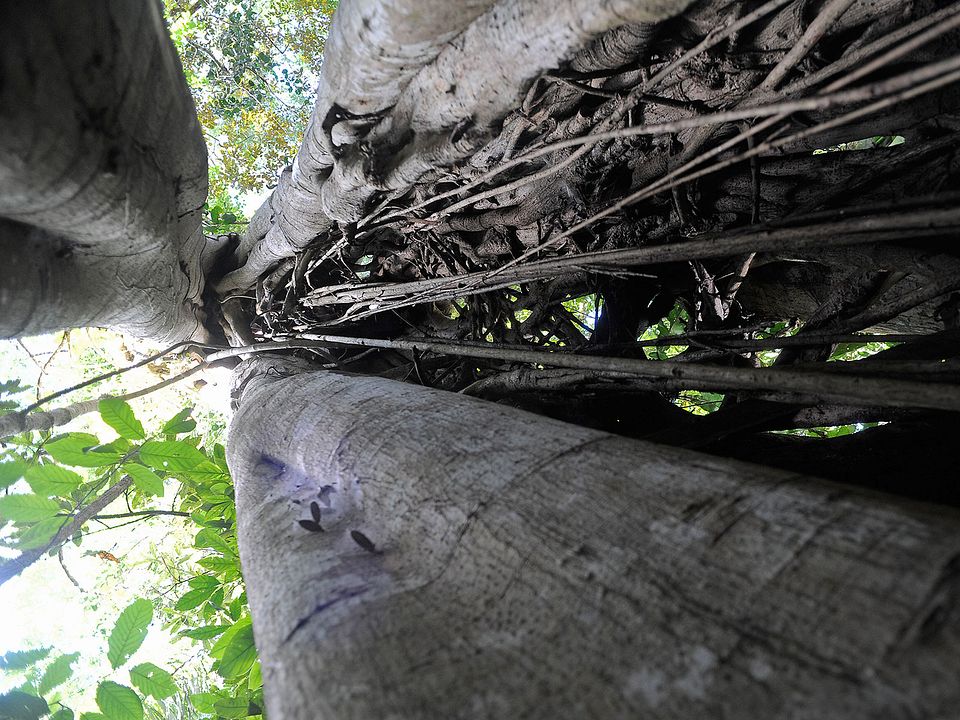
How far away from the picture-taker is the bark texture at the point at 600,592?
0.39m

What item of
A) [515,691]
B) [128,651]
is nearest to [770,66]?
[515,691]

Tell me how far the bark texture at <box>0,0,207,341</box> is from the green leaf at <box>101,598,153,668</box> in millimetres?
813

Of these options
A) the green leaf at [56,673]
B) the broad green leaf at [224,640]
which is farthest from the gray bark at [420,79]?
the green leaf at [56,673]

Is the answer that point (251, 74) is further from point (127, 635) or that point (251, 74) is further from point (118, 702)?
point (118, 702)

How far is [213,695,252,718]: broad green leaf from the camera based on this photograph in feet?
6.41

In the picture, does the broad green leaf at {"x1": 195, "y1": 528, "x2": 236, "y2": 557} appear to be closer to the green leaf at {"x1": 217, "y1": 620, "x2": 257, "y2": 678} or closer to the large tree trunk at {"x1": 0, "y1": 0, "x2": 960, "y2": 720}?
the green leaf at {"x1": 217, "y1": 620, "x2": 257, "y2": 678}

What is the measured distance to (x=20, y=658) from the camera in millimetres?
1519

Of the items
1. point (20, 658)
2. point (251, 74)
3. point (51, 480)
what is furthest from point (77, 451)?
point (251, 74)

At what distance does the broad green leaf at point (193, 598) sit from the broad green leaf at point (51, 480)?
73 cm

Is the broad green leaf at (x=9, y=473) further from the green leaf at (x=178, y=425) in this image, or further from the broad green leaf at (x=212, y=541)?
the broad green leaf at (x=212, y=541)

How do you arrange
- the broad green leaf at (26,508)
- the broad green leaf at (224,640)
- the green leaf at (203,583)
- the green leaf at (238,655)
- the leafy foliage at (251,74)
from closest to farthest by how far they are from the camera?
the broad green leaf at (26,508)
the green leaf at (238,655)
the broad green leaf at (224,640)
the green leaf at (203,583)
the leafy foliage at (251,74)

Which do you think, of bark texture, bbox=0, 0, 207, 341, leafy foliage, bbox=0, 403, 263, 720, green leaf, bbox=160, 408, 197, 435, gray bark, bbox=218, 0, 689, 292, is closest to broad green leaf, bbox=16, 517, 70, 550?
leafy foliage, bbox=0, 403, 263, 720

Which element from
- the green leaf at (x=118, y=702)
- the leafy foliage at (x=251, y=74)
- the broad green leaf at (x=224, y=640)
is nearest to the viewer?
the green leaf at (x=118, y=702)

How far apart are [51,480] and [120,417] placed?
0.21 metres
